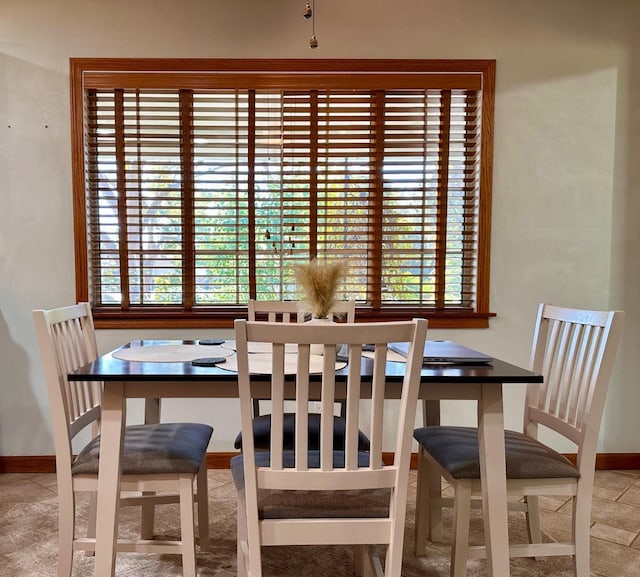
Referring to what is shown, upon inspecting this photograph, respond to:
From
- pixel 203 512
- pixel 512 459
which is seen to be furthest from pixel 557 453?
pixel 203 512

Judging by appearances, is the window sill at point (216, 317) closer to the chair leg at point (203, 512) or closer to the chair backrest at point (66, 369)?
the chair backrest at point (66, 369)

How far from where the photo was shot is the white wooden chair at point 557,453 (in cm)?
157

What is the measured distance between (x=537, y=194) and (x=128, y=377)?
7.85 ft

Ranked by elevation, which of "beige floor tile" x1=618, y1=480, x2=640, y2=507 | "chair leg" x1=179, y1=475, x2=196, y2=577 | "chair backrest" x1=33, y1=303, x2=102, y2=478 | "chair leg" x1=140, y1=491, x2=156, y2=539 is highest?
"chair backrest" x1=33, y1=303, x2=102, y2=478

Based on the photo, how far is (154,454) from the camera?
1.63 meters

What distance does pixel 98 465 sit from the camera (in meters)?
1.57

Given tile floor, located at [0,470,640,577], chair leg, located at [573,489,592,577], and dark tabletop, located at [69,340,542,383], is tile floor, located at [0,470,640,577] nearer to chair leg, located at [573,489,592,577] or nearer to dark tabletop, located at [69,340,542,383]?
chair leg, located at [573,489,592,577]

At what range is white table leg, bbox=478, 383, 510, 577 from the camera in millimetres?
1488

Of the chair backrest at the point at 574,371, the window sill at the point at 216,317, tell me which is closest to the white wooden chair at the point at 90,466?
the window sill at the point at 216,317

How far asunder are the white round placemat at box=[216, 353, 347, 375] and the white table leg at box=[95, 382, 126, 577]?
0.32m

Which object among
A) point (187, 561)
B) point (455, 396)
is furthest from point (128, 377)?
point (455, 396)

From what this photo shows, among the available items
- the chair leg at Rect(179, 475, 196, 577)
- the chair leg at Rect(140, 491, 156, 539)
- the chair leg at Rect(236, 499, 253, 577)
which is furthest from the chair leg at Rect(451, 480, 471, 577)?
the chair leg at Rect(140, 491, 156, 539)

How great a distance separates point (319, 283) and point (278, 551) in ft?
3.68

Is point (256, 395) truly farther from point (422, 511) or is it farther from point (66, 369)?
point (422, 511)
